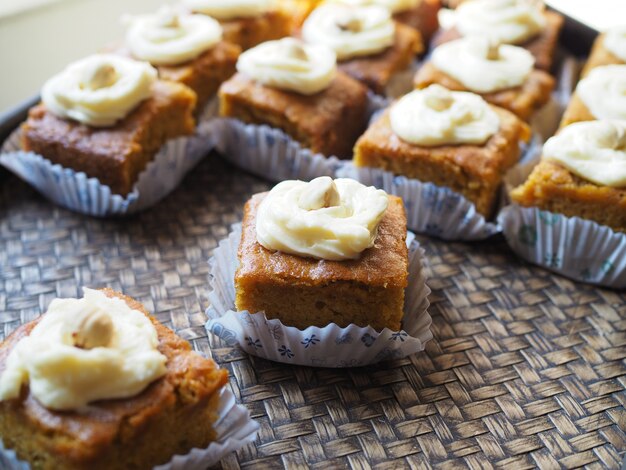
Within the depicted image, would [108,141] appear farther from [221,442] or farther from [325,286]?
[221,442]

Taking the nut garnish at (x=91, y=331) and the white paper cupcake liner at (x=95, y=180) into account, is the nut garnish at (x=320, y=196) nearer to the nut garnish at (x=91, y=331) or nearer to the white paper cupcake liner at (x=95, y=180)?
the nut garnish at (x=91, y=331)

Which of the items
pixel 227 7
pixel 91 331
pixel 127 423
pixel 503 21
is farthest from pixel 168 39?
pixel 127 423

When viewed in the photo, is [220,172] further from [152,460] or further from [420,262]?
[152,460]

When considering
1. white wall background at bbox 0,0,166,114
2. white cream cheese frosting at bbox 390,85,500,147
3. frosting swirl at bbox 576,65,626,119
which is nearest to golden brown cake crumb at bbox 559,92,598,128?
frosting swirl at bbox 576,65,626,119

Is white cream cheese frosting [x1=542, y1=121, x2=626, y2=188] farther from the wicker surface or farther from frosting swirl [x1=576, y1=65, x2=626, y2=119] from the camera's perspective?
the wicker surface

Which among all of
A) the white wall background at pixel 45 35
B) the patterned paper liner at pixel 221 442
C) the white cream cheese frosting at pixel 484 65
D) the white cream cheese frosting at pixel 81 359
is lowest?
the white wall background at pixel 45 35

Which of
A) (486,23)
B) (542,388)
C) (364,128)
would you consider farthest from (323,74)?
A: (542,388)

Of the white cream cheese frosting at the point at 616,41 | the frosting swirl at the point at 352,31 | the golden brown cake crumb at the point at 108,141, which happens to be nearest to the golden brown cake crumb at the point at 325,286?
the golden brown cake crumb at the point at 108,141
